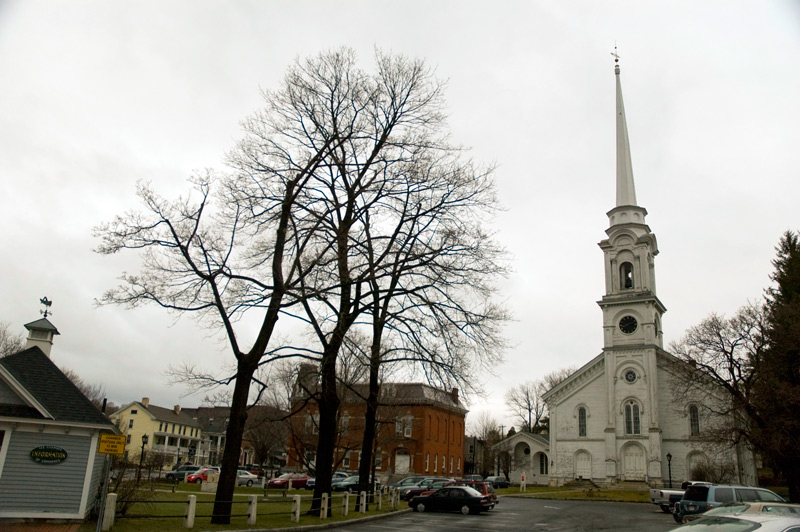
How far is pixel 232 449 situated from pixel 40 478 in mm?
5057

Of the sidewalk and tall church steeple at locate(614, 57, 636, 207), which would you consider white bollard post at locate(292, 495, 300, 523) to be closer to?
the sidewalk

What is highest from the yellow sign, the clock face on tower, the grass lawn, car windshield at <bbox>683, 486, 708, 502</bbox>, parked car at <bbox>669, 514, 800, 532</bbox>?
the clock face on tower

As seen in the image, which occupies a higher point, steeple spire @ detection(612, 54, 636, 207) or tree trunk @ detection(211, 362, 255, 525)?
steeple spire @ detection(612, 54, 636, 207)

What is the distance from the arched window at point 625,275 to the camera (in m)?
50.0

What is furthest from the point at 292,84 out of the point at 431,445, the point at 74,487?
the point at 431,445

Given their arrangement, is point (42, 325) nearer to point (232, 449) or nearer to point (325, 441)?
point (232, 449)

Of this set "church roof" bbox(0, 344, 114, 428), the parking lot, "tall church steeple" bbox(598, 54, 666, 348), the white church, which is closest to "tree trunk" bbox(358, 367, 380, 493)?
the parking lot

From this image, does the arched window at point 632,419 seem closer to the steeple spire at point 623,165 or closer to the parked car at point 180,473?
the steeple spire at point 623,165

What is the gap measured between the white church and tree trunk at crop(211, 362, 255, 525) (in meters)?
34.6

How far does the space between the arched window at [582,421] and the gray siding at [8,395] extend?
4135 centimetres

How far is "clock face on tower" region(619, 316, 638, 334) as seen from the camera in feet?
158

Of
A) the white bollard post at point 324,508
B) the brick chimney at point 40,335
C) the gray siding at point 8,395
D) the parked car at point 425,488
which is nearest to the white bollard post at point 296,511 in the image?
the white bollard post at point 324,508

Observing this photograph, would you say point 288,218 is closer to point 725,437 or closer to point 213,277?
point 213,277

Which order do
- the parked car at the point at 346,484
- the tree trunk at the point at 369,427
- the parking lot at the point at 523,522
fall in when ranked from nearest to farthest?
the parking lot at the point at 523,522, the tree trunk at the point at 369,427, the parked car at the point at 346,484
